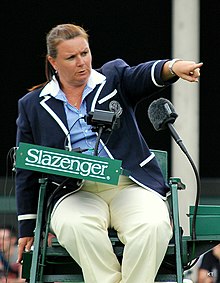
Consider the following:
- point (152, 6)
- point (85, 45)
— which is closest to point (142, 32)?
point (152, 6)

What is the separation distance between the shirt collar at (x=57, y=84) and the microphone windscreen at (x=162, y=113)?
0.40 metres

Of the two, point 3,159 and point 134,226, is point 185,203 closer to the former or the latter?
point 3,159

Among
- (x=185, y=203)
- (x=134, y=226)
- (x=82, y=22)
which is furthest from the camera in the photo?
(x=82, y=22)

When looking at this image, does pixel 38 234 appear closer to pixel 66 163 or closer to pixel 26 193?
pixel 26 193

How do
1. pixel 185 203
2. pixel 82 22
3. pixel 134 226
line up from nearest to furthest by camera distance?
pixel 134 226 → pixel 185 203 → pixel 82 22

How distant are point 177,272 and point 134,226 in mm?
363

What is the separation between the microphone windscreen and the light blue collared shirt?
355 mm

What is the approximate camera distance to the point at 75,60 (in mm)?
6488

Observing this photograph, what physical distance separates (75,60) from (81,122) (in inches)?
14.5

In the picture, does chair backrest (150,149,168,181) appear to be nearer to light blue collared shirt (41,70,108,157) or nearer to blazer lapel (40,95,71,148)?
light blue collared shirt (41,70,108,157)

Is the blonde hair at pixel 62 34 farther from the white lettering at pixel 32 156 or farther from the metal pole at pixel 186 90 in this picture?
the metal pole at pixel 186 90

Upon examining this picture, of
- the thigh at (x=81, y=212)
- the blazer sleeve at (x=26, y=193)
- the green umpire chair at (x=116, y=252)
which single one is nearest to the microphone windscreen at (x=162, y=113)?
the green umpire chair at (x=116, y=252)

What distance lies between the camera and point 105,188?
648 cm

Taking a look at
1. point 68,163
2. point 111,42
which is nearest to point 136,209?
point 68,163
